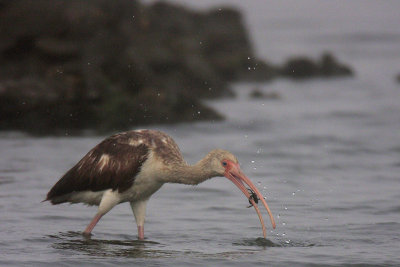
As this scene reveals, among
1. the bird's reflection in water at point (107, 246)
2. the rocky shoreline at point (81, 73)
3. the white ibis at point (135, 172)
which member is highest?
the rocky shoreline at point (81, 73)

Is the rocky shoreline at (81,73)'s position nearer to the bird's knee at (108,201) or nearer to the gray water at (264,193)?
the gray water at (264,193)

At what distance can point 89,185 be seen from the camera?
12320 mm

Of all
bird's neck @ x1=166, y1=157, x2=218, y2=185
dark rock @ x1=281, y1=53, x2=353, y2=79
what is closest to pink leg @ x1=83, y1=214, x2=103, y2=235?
bird's neck @ x1=166, y1=157, x2=218, y2=185

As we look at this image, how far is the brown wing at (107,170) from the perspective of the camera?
11.9m

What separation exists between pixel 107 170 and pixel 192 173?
1027mm

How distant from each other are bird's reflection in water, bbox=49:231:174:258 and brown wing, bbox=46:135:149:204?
0.57m

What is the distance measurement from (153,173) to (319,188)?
4.41 meters

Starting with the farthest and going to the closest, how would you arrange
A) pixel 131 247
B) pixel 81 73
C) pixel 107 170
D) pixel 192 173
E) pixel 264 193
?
pixel 81 73, pixel 264 193, pixel 107 170, pixel 192 173, pixel 131 247

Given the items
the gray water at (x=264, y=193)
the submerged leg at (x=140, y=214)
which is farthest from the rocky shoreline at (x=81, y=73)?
the submerged leg at (x=140, y=214)

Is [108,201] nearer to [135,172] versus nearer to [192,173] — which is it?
[135,172]

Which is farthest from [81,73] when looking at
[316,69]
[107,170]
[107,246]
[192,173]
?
[316,69]

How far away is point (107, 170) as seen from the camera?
12.1m

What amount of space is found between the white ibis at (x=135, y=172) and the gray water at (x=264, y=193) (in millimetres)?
436

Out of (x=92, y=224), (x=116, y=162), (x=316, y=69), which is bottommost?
(x=92, y=224)
